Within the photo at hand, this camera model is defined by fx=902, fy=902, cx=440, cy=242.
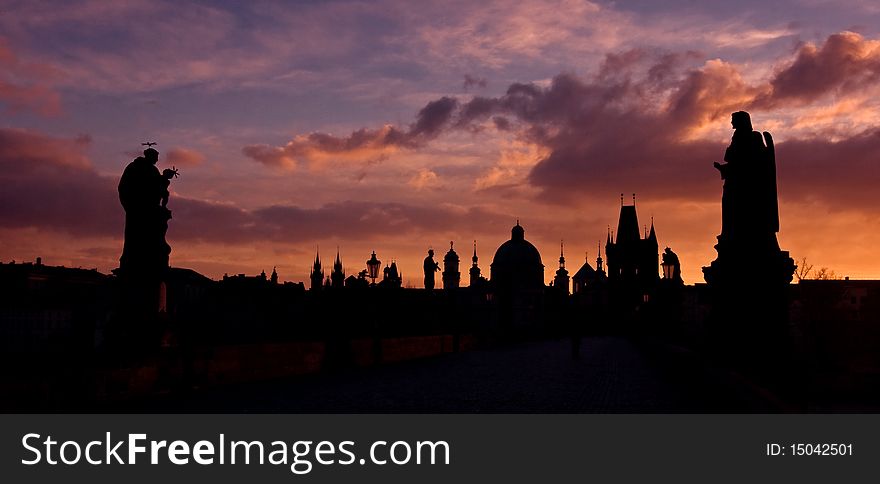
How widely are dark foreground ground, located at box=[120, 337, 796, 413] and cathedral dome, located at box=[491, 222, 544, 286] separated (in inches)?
4473

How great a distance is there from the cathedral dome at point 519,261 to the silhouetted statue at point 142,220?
12159cm

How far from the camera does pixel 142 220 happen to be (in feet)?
57.0

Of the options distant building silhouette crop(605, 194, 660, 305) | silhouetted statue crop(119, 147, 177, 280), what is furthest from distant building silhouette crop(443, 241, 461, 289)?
silhouetted statue crop(119, 147, 177, 280)

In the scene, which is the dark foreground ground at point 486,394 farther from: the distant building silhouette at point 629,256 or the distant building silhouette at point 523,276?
the distant building silhouette at point 523,276

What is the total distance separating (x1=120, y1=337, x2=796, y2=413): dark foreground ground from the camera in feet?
47.3

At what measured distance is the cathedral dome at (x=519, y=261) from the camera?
459ft

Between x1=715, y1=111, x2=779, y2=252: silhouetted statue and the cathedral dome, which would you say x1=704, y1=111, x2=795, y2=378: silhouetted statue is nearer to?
x1=715, y1=111, x2=779, y2=252: silhouetted statue

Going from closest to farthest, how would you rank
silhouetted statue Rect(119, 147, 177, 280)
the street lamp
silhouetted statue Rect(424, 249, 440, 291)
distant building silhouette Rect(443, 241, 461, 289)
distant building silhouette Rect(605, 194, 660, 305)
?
silhouetted statue Rect(119, 147, 177, 280) → the street lamp → distant building silhouette Rect(605, 194, 660, 305) → silhouetted statue Rect(424, 249, 440, 291) → distant building silhouette Rect(443, 241, 461, 289)

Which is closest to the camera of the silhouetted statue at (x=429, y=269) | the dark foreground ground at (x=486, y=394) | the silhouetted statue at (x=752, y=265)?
the dark foreground ground at (x=486, y=394)

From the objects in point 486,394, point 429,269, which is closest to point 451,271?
point 429,269

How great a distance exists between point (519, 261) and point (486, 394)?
124 meters

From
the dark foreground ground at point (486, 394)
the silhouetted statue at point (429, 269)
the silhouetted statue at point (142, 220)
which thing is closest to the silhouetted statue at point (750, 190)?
the dark foreground ground at point (486, 394)

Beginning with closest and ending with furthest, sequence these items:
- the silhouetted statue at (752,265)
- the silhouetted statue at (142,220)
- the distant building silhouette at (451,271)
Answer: the silhouetted statue at (752,265) < the silhouetted statue at (142,220) < the distant building silhouette at (451,271)
